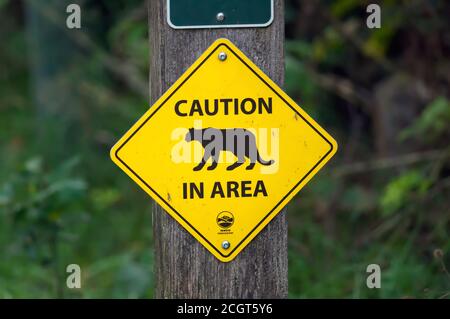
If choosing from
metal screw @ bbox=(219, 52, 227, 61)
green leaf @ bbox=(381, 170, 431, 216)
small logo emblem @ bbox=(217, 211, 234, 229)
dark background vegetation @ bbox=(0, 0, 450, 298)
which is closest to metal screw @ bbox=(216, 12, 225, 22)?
metal screw @ bbox=(219, 52, 227, 61)

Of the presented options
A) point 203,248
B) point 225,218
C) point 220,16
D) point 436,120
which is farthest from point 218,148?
point 436,120

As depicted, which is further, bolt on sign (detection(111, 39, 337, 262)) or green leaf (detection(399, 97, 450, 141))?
green leaf (detection(399, 97, 450, 141))

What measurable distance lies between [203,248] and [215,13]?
0.88m

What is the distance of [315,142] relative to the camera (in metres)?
3.49

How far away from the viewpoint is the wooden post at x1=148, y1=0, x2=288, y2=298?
11.1 feet

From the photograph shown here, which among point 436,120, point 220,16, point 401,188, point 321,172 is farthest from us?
point 321,172

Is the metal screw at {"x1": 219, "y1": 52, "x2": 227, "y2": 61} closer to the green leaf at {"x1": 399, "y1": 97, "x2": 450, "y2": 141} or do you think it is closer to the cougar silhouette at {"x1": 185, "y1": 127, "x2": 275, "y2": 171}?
the cougar silhouette at {"x1": 185, "y1": 127, "x2": 275, "y2": 171}

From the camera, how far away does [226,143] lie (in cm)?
338

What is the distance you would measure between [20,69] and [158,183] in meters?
8.11

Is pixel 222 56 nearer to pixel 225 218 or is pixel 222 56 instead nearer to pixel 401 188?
pixel 225 218

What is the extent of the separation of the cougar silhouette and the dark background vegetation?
5.19 ft

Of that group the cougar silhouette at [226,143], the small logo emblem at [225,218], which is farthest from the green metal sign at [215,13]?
the small logo emblem at [225,218]

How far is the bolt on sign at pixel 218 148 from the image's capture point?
11.1 feet

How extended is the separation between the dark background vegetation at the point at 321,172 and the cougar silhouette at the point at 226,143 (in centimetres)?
158
